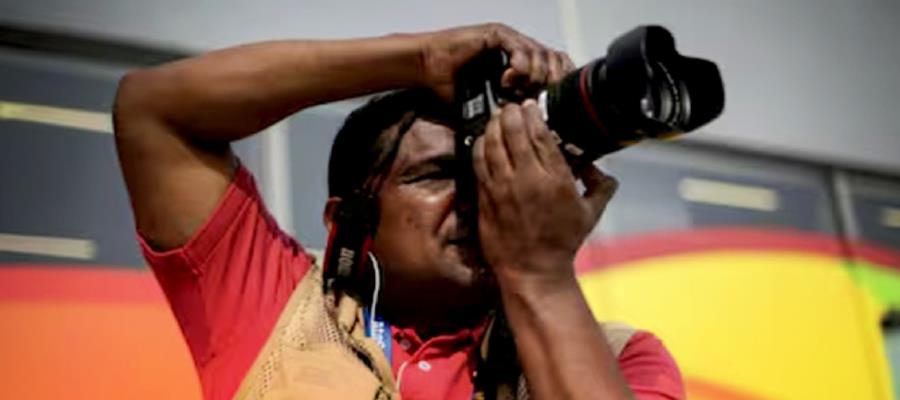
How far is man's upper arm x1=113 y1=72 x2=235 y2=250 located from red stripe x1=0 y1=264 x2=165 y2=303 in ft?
1.45

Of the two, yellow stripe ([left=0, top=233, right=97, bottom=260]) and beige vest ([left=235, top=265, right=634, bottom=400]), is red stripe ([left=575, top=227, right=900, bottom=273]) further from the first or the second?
beige vest ([left=235, top=265, right=634, bottom=400])

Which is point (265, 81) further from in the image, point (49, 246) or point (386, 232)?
point (49, 246)

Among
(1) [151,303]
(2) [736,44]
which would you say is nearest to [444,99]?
(1) [151,303]

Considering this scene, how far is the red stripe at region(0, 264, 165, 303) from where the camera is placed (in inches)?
55.0

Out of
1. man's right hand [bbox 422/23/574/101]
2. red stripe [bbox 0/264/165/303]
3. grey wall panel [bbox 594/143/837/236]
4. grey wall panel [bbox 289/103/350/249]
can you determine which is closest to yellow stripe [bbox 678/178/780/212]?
grey wall panel [bbox 594/143/837/236]

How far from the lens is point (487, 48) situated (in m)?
1.00

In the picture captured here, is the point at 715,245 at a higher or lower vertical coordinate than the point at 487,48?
lower

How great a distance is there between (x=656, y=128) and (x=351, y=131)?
0.33 meters

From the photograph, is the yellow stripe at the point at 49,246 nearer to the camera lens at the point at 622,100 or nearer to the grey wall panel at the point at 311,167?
the grey wall panel at the point at 311,167

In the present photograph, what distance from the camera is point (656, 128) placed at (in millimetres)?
907

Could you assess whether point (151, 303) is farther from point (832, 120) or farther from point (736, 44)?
point (832, 120)

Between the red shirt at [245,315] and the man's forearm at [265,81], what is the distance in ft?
0.20

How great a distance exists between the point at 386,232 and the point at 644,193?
0.90m

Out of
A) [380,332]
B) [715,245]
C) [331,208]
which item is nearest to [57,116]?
[331,208]
